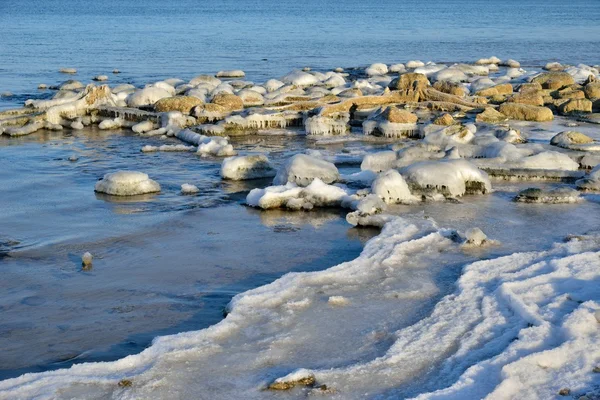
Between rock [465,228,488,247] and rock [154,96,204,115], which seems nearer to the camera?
rock [465,228,488,247]

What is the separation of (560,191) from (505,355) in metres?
6.64

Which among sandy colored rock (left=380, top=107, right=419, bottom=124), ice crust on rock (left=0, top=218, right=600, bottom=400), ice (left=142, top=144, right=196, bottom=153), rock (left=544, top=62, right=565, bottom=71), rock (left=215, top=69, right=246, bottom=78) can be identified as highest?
ice crust on rock (left=0, top=218, right=600, bottom=400)

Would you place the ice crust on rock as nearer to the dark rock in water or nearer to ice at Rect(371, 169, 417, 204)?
ice at Rect(371, 169, 417, 204)

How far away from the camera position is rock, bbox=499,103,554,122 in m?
22.3

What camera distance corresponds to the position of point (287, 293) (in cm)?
934

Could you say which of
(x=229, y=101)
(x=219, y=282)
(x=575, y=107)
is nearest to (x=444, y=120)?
(x=575, y=107)

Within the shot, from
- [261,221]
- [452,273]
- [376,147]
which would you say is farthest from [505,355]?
[376,147]

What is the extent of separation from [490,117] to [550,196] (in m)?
8.39

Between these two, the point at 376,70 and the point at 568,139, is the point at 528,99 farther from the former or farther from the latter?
the point at 376,70

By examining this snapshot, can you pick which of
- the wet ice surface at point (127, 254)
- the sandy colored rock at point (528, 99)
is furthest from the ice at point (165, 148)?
the sandy colored rock at point (528, 99)

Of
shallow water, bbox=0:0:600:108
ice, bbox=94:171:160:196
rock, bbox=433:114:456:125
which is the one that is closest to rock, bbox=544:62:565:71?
shallow water, bbox=0:0:600:108

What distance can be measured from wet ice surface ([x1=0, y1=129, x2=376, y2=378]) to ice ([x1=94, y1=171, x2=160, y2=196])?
0.56ft

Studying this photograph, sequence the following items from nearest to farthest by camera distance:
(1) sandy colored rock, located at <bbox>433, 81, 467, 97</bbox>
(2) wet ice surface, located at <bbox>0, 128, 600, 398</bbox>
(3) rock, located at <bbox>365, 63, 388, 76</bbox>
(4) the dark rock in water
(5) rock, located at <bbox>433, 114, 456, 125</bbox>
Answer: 1. (2) wet ice surface, located at <bbox>0, 128, 600, 398</bbox>
2. (4) the dark rock in water
3. (5) rock, located at <bbox>433, 114, 456, 125</bbox>
4. (1) sandy colored rock, located at <bbox>433, 81, 467, 97</bbox>
5. (3) rock, located at <bbox>365, 63, 388, 76</bbox>

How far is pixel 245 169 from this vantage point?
15578 millimetres
